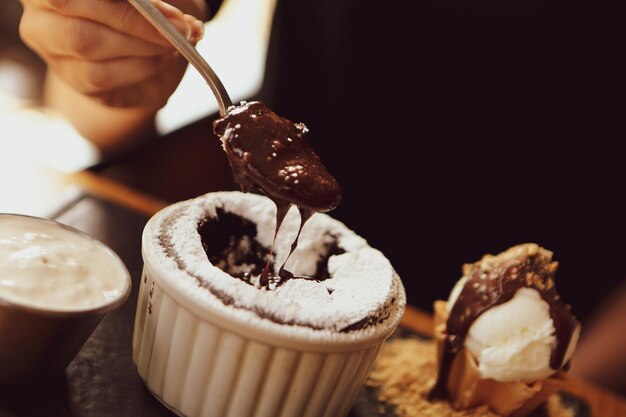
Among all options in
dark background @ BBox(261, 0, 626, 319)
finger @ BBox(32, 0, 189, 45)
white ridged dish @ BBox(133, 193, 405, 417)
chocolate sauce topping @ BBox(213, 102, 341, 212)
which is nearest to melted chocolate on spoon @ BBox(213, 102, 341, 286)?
chocolate sauce topping @ BBox(213, 102, 341, 212)

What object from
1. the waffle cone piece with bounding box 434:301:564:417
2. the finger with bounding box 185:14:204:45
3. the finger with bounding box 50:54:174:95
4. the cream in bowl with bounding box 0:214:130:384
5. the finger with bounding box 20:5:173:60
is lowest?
the waffle cone piece with bounding box 434:301:564:417

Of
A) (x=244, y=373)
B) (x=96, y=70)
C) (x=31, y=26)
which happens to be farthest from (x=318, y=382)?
(x=31, y=26)

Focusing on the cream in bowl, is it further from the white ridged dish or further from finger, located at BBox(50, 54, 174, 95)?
finger, located at BBox(50, 54, 174, 95)

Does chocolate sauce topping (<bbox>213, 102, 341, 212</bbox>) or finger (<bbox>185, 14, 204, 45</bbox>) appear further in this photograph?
finger (<bbox>185, 14, 204, 45</bbox>)

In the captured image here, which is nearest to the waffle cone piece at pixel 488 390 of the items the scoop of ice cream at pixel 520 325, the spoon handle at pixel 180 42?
the scoop of ice cream at pixel 520 325

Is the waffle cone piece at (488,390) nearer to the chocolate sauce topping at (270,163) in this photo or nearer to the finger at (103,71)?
the chocolate sauce topping at (270,163)

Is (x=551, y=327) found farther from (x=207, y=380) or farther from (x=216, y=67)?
(x=216, y=67)

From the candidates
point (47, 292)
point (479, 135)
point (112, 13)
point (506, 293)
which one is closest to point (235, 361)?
point (47, 292)

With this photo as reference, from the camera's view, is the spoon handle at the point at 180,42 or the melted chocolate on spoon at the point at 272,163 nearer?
the melted chocolate on spoon at the point at 272,163
